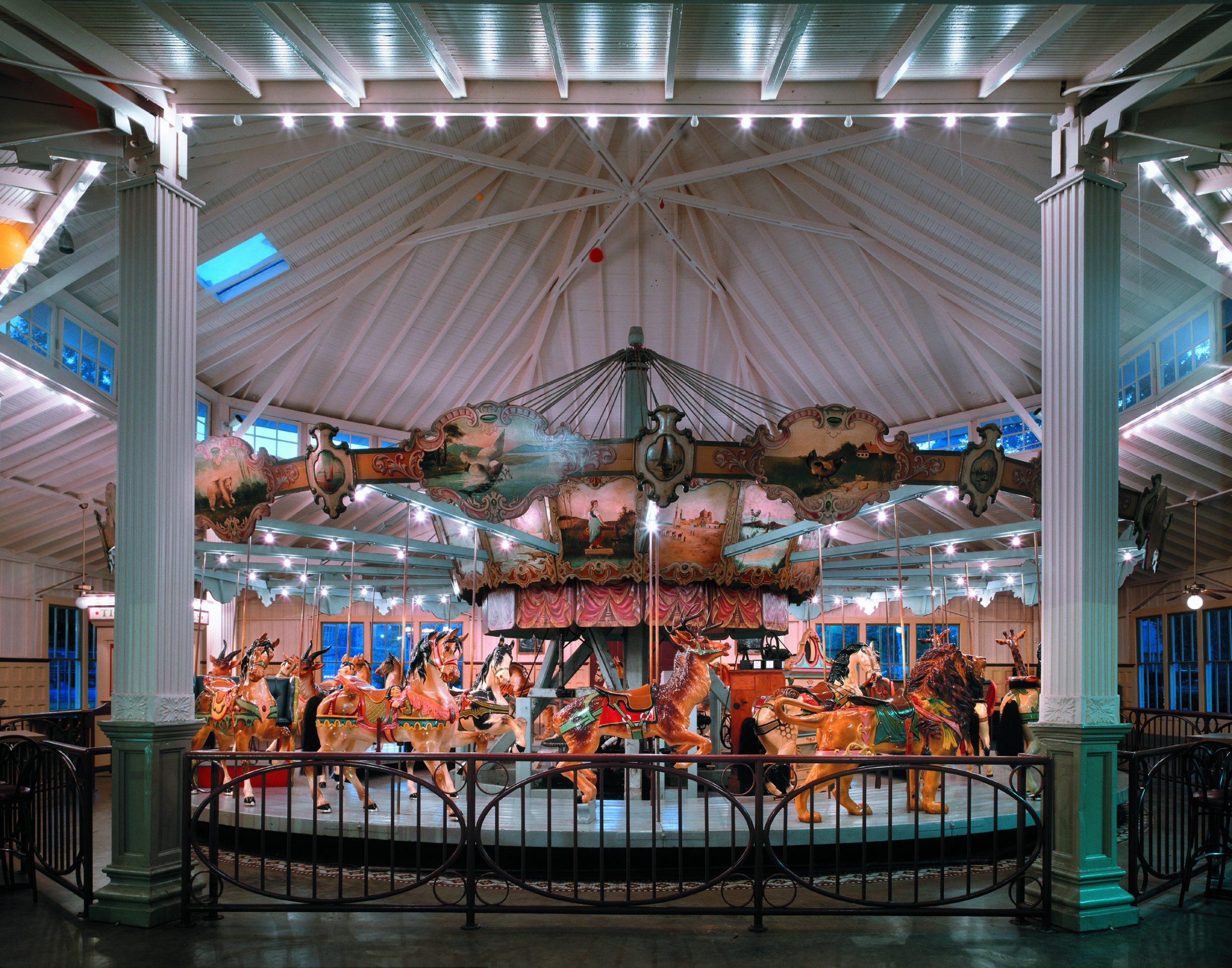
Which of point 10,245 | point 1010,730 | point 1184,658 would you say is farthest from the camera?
point 1184,658

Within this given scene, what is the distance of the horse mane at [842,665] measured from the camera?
40.5 feet

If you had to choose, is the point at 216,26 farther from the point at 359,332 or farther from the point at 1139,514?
the point at 359,332

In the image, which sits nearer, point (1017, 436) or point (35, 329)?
point (35, 329)

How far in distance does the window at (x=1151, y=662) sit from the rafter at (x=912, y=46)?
18.2 m

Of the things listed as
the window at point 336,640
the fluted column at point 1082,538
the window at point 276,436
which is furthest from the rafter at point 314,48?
the window at point 336,640

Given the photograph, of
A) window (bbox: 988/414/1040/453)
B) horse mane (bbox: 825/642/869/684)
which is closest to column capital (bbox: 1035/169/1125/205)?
horse mane (bbox: 825/642/869/684)

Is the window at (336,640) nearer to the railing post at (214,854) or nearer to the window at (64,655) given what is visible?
the window at (64,655)

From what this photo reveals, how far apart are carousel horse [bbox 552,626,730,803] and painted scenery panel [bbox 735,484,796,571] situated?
2.97 meters

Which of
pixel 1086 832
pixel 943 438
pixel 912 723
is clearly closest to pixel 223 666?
pixel 912 723

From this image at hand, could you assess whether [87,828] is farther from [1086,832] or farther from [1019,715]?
[1019,715]

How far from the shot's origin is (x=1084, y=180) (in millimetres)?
7316

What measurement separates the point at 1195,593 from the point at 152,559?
54.2 feet

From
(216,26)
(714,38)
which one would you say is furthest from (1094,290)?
(216,26)

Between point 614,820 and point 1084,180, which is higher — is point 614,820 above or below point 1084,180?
below
